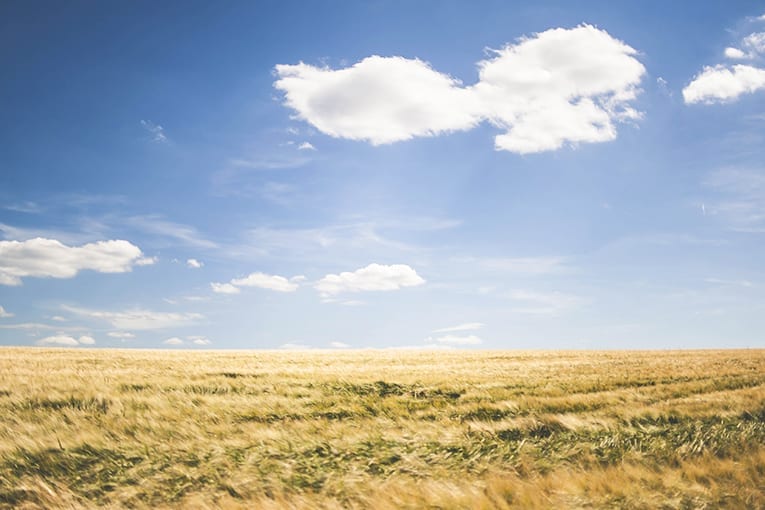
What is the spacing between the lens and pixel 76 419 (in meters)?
10.7

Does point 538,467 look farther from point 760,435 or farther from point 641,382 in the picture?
point 641,382

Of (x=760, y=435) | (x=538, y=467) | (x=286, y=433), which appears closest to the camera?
(x=538, y=467)

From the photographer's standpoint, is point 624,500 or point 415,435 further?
point 415,435

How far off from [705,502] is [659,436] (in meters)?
3.52

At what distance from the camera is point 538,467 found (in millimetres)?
6844

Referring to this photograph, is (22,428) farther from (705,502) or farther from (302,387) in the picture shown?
(705,502)

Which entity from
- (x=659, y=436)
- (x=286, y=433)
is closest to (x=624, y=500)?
(x=659, y=436)

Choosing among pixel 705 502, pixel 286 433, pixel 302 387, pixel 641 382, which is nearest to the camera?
pixel 705 502

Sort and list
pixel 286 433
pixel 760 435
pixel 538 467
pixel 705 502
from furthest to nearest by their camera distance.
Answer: pixel 286 433, pixel 760 435, pixel 538 467, pixel 705 502

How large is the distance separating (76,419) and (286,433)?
5.11 m

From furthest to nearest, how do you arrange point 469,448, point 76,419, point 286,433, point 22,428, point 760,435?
point 76,419 → point 22,428 → point 286,433 → point 760,435 → point 469,448

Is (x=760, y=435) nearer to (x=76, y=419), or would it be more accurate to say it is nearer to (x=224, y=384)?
(x=76, y=419)

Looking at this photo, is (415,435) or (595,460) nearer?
(595,460)

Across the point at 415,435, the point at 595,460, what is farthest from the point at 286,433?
the point at 595,460
